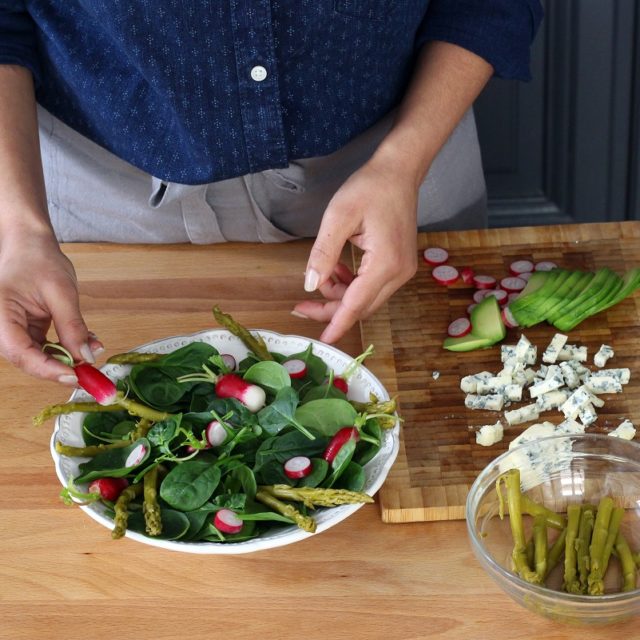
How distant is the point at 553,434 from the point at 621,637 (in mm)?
353

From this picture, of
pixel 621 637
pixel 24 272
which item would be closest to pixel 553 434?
pixel 621 637

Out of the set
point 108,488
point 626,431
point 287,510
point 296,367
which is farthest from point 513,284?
point 108,488

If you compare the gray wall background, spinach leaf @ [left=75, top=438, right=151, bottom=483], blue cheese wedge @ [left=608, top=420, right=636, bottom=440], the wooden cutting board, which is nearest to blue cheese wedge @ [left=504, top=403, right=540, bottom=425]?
the wooden cutting board

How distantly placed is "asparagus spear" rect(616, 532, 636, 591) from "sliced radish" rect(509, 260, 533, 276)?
2.31 feet

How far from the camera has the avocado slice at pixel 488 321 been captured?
70.5 inches

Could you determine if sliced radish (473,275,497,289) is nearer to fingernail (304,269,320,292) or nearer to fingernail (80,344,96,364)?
fingernail (304,269,320,292)

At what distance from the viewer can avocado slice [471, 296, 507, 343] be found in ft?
5.87

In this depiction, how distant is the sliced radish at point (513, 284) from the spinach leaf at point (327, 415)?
575 mm

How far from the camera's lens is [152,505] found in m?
1.36

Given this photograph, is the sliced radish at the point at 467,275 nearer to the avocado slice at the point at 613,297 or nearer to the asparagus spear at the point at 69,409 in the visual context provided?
the avocado slice at the point at 613,297

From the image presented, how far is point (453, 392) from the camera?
5.64ft

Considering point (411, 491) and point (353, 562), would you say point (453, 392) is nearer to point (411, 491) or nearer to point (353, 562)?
point (411, 491)

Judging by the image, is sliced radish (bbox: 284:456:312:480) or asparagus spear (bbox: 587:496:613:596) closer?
asparagus spear (bbox: 587:496:613:596)

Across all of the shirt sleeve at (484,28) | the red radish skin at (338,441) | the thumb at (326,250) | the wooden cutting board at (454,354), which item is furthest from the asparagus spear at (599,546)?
the shirt sleeve at (484,28)
